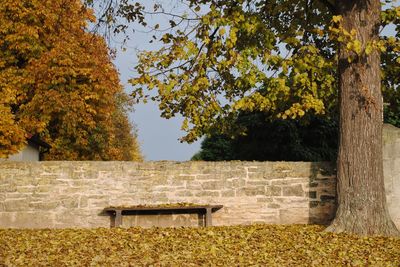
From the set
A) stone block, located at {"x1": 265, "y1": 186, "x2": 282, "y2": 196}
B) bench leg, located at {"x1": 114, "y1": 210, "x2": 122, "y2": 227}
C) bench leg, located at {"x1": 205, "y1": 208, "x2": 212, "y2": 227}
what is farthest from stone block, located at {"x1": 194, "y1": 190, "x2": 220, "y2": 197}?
bench leg, located at {"x1": 114, "y1": 210, "x2": 122, "y2": 227}

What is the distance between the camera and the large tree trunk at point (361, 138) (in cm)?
1116

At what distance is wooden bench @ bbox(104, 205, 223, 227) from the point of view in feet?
40.6

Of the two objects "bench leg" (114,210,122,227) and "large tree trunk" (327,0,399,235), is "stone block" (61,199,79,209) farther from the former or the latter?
"large tree trunk" (327,0,399,235)

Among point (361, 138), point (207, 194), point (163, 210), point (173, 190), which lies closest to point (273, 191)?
point (207, 194)

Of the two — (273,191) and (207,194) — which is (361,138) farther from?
(207,194)

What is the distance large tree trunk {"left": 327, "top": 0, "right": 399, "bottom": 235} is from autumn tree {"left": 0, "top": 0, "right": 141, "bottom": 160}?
1223cm

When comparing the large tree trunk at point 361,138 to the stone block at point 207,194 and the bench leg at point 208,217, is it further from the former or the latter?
the stone block at point 207,194

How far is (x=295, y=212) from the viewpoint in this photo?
42.4 ft

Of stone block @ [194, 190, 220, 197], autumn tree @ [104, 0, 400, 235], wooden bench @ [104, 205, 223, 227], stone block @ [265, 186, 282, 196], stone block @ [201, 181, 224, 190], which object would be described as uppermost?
autumn tree @ [104, 0, 400, 235]

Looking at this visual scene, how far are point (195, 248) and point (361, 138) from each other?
3.91 meters

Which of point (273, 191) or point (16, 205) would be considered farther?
point (273, 191)

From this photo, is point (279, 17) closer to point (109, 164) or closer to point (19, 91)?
point (109, 164)

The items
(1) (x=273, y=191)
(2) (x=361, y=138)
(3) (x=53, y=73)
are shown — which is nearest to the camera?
(2) (x=361, y=138)

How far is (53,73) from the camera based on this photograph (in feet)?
74.4
